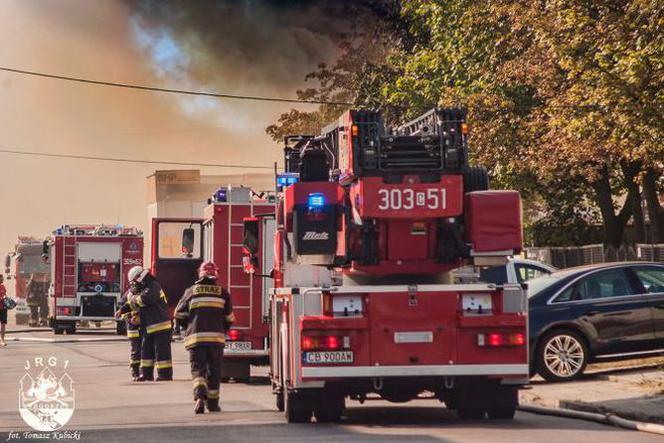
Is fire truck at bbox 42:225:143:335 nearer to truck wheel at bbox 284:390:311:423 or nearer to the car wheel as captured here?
the car wheel

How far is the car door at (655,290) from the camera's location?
57.5 feet

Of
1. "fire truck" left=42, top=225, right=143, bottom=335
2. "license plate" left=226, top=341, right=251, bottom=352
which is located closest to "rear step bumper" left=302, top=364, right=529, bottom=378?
"license plate" left=226, top=341, right=251, bottom=352

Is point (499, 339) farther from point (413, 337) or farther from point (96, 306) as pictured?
point (96, 306)

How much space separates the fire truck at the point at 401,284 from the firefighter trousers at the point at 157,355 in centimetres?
625

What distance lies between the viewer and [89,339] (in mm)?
37312

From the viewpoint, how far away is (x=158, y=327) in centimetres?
1938

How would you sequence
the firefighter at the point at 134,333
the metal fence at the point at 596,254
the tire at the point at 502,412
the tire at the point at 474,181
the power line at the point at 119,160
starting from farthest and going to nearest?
the power line at the point at 119,160, the metal fence at the point at 596,254, the firefighter at the point at 134,333, the tire at the point at 474,181, the tire at the point at 502,412

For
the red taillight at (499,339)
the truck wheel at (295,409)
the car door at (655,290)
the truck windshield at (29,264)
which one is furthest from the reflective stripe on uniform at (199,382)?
the truck windshield at (29,264)

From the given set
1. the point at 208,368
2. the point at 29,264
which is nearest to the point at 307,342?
the point at 208,368

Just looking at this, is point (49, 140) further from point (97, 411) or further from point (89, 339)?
point (97, 411)

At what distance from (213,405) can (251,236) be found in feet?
11.0

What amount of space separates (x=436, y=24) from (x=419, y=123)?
20.2m

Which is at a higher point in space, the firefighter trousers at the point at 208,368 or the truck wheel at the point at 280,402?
the firefighter trousers at the point at 208,368

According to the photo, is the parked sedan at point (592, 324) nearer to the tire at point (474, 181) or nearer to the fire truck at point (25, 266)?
the tire at point (474, 181)
